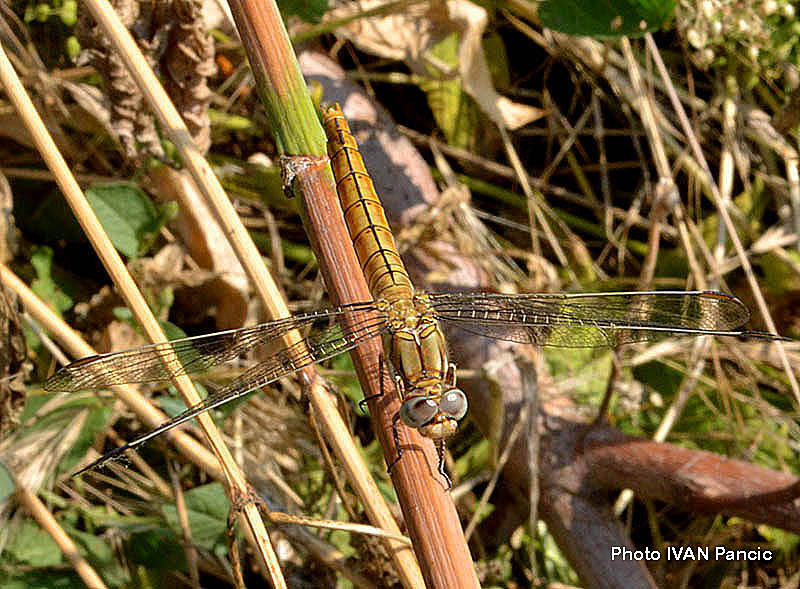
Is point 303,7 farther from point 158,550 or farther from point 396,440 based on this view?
point 158,550

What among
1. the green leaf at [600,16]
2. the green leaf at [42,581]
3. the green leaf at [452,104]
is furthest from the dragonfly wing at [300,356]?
the green leaf at [452,104]

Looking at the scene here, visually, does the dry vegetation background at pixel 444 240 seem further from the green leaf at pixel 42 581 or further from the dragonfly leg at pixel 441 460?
the dragonfly leg at pixel 441 460

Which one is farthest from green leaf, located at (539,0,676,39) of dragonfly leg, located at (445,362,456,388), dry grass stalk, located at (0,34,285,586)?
dry grass stalk, located at (0,34,285,586)

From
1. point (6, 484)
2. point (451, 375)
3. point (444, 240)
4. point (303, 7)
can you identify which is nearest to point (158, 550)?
point (6, 484)

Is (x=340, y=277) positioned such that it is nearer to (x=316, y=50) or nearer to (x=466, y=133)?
(x=316, y=50)

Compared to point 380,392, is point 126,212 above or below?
above

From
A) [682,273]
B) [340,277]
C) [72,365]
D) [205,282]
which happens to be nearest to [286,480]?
[205,282]

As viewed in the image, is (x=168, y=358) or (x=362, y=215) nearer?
(x=168, y=358)
